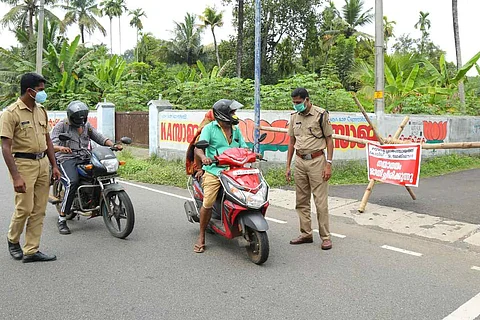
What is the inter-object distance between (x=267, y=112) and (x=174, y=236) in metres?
5.47

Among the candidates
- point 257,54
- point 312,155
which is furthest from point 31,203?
point 257,54

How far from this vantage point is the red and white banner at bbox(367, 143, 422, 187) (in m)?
6.97

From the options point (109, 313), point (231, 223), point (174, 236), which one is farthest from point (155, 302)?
point (174, 236)

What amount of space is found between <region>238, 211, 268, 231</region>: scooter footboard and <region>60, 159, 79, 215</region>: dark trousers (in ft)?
7.72

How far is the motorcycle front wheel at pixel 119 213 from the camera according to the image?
17.5ft

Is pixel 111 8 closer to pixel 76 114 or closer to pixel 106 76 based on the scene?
pixel 106 76

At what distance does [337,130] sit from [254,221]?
22.3 ft

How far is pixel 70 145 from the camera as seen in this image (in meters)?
5.91

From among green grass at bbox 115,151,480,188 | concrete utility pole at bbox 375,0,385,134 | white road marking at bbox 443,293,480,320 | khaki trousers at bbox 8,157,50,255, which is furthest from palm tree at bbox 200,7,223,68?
white road marking at bbox 443,293,480,320

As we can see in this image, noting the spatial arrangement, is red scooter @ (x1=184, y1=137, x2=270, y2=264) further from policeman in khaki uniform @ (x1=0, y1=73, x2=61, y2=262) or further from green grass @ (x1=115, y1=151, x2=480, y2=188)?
green grass @ (x1=115, y1=151, x2=480, y2=188)

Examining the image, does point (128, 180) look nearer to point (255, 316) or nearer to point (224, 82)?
point (224, 82)

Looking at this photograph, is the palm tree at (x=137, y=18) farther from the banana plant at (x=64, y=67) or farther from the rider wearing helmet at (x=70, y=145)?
the rider wearing helmet at (x=70, y=145)

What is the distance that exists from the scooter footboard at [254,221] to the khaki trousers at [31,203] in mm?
2096

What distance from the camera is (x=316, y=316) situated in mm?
3539
